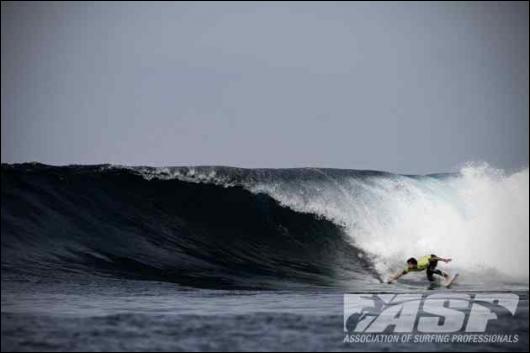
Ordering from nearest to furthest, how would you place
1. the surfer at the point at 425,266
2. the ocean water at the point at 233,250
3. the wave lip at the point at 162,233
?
the ocean water at the point at 233,250 → the wave lip at the point at 162,233 → the surfer at the point at 425,266

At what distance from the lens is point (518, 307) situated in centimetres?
961

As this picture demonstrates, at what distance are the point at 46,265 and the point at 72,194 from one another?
5183 mm

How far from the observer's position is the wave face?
47.9 feet

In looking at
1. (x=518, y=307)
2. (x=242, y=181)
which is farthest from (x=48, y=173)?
(x=518, y=307)

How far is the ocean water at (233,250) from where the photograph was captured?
8133 mm

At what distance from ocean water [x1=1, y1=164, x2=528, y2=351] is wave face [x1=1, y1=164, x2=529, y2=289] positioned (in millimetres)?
61

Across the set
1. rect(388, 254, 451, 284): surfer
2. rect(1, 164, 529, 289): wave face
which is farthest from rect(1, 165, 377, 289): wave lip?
rect(388, 254, 451, 284): surfer

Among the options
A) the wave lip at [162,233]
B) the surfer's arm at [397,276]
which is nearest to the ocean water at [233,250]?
the wave lip at [162,233]

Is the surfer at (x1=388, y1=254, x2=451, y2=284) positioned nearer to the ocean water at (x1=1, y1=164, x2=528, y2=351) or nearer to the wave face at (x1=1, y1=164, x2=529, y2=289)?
the ocean water at (x1=1, y1=164, x2=528, y2=351)

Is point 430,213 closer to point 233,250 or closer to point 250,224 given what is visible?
point 250,224

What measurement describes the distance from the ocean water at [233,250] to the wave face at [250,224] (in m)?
0.06

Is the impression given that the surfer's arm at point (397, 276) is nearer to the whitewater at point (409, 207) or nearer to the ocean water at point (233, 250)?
the ocean water at point (233, 250)

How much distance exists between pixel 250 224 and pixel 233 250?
7.42ft

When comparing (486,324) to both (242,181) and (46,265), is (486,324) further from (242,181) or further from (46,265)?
(242,181)
